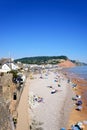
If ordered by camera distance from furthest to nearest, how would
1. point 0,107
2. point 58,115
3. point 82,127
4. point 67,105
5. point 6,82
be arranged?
point 67,105 < point 58,115 < point 82,127 < point 6,82 < point 0,107

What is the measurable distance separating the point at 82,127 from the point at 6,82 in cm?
863

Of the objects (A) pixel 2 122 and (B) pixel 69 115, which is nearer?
(A) pixel 2 122

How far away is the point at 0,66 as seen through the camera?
50000 mm

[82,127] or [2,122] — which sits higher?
[2,122]

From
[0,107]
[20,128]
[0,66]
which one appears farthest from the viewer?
[0,66]

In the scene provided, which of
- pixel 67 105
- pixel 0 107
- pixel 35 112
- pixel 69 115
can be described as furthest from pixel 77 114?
pixel 0 107

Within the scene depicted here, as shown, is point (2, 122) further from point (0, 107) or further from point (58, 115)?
point (58, 115)

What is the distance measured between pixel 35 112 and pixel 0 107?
53.7 ft

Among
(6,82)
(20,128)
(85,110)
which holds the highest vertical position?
(6,82)

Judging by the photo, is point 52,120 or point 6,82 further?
point 52,120

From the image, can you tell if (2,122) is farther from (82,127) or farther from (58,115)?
(58,115)

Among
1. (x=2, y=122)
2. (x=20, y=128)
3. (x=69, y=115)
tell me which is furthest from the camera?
(x=69, y=115)

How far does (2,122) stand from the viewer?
26.5ft

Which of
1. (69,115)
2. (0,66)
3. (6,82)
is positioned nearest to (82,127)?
(69,115)
